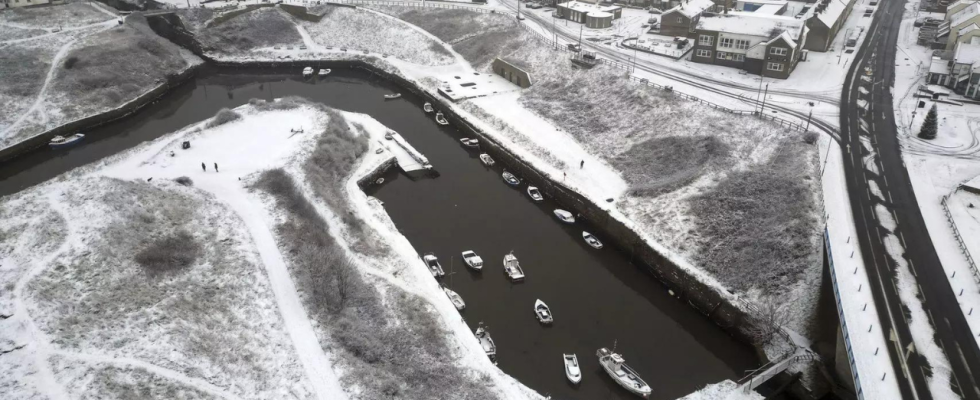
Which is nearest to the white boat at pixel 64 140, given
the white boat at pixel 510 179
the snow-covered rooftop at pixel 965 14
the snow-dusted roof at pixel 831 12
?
the white boat at pixel 510 179

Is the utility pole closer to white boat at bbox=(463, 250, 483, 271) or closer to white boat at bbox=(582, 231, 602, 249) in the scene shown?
white boat at bbox=(582, 231, 602, 249)

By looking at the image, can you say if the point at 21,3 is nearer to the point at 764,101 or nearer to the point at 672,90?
the point at 672,90

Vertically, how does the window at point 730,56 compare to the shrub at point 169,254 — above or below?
above

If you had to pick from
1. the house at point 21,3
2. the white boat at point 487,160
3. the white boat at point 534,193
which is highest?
the house at point 21,3

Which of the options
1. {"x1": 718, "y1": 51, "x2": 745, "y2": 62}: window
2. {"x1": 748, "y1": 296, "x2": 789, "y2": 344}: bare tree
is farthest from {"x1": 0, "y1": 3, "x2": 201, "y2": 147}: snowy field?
{"x1": 718, "y1": 51, "x2": 745, "y2": 62}: window

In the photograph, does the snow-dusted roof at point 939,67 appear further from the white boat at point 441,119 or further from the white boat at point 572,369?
the white boat at point 572,369

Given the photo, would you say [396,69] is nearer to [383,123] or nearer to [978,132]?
[383,123]
